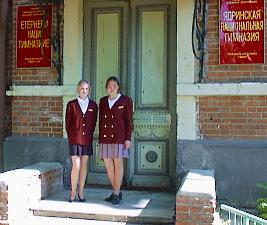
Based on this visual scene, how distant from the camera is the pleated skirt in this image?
5.86 meters

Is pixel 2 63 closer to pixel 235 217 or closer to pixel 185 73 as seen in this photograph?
pixel 185 73

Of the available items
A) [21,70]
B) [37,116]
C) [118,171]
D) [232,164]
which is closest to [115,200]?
[118,171]

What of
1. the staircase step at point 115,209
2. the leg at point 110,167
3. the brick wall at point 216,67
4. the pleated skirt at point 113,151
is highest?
the brick wall at point 216,67

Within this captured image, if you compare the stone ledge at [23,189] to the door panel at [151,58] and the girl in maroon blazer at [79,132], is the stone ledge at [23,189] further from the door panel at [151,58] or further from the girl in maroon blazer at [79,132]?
the door panel at [151,58]

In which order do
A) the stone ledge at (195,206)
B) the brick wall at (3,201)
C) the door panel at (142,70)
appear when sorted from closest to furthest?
the stone ledge at (195,206)
the brick wall at (3,201)
the door panel at (142,70)

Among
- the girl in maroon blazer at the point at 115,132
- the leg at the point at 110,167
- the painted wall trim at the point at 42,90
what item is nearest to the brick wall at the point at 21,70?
the painted wall trim at the point at 42,90

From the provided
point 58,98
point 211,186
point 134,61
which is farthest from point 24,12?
point 211,186

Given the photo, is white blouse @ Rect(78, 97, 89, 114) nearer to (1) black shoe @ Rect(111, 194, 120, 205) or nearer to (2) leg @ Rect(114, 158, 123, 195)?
(2) leg @ Rect(114, 158, 123, 195)

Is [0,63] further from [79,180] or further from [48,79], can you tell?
[79,180]

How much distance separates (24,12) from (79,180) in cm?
323

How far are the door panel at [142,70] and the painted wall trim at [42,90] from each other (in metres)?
0.44

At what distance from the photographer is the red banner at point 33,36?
7.35 meters

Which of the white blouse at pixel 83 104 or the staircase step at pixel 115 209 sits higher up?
the white blouse at pixel 83 104

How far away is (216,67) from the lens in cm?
665
